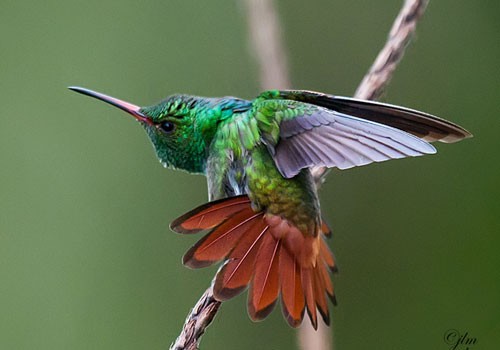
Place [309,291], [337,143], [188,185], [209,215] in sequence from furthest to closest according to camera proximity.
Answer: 1. [188,185]
2. [309,291]
3. [209,215]
4. [337,143]

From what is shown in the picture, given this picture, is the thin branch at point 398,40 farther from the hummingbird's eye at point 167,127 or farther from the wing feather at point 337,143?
the hummingbird's eye at point 167,127

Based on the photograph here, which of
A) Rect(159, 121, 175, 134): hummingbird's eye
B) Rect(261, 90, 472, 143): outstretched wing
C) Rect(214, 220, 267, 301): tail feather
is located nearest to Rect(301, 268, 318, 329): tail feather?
Rect(214, 220, 267, 301): tail feather

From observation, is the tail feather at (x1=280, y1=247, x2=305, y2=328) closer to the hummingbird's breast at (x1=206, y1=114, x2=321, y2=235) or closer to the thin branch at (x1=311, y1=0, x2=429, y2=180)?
the hummingbird's breast at (x1=206, y1=114, x2=321, y2=235)

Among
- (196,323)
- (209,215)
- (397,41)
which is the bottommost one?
(196,323)

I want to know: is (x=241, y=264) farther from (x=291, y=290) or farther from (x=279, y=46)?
(x=279, y=46)

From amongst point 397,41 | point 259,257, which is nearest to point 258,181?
point 259,257

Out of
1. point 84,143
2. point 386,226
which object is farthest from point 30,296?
point 386,226
